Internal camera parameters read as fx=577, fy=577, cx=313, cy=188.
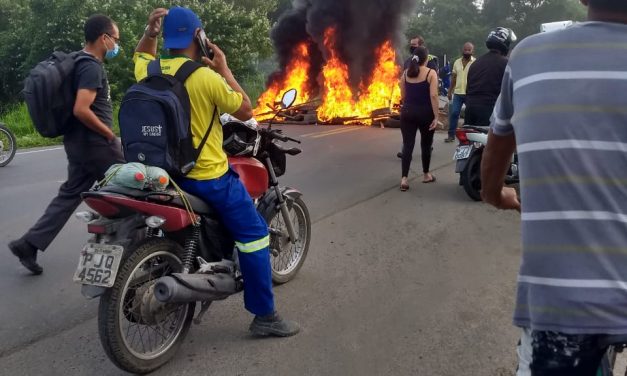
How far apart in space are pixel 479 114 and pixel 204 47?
5.24 m

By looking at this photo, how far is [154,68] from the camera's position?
324cm

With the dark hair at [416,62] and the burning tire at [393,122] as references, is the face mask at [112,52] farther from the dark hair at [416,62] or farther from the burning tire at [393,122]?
the burning tire at [393,122]

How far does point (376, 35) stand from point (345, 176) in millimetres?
11634

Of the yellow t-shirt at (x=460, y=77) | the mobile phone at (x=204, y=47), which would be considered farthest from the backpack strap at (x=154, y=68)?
the yellow t-shirt at (x=460, y=77)

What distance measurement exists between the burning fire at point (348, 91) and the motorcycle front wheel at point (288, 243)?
40.6ft

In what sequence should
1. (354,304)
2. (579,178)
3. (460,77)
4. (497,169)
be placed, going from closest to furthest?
(579,178) < (497,169) < (354,304) < (460,77)

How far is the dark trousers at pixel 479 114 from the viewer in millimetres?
7645

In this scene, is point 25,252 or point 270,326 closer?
point 270,326

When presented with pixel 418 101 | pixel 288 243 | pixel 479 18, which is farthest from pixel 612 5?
pixel 479 18

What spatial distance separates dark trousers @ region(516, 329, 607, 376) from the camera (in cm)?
158

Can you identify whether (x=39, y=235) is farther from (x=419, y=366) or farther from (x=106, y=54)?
(x=419, y=366)

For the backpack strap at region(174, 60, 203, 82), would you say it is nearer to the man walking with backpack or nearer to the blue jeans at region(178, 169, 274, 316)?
the blue jeans at region(178, 169, 274, 316)

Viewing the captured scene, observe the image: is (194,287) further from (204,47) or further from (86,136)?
(86,136)

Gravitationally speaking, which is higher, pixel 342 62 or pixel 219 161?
pixel 219 161
